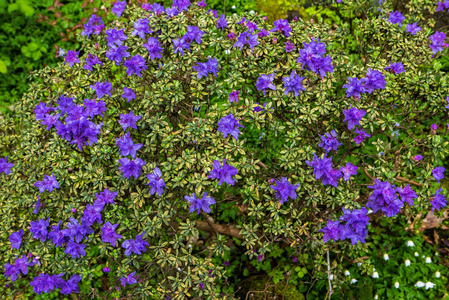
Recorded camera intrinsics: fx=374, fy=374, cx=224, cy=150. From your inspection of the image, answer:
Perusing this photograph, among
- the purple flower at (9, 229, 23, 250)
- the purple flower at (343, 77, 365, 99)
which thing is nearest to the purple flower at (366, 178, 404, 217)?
the purple flower at (343, 77, 365, 99)

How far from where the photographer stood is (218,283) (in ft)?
10.6

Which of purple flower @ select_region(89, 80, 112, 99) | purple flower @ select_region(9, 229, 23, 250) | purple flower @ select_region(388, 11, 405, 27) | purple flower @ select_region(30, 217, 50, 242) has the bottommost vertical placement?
purple flower @ select_region(9, 229, 23, 250)

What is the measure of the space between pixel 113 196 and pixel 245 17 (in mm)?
1536

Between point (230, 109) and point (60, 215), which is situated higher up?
point (230, 109)

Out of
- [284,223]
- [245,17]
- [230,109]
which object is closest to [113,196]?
[230,109]

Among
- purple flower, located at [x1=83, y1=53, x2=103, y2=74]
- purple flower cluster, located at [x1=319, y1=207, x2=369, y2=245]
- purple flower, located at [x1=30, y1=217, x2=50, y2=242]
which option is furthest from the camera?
purple flower, located at [x1=83, y1=53, x2=103, y2=74]

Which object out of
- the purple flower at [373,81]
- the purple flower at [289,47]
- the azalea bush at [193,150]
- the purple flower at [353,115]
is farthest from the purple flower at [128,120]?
the purple flower at [373,81]

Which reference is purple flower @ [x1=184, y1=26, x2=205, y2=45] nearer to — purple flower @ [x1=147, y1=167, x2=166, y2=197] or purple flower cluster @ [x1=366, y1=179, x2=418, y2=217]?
purple flower @ [x1=147, y1=167, x2=166, y2=197]

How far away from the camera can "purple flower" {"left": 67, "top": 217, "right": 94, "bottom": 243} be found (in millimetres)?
2152

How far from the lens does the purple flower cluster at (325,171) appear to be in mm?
2166

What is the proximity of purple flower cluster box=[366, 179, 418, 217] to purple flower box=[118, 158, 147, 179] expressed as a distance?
1.30 meters

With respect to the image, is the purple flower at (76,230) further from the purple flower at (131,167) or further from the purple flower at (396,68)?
the purple flower at (396,68)

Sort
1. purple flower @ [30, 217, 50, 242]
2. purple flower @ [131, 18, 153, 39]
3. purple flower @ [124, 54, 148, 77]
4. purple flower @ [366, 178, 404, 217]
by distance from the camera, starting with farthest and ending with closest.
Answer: purple flower @ [131, 18, 153, 39], purple flower @ [124, 54, 148, 77], purple flower @ [30, 217, 50, 242], purple flower @ [366, 178, 404, 217]

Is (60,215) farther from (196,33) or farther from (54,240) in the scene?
(196,33)
